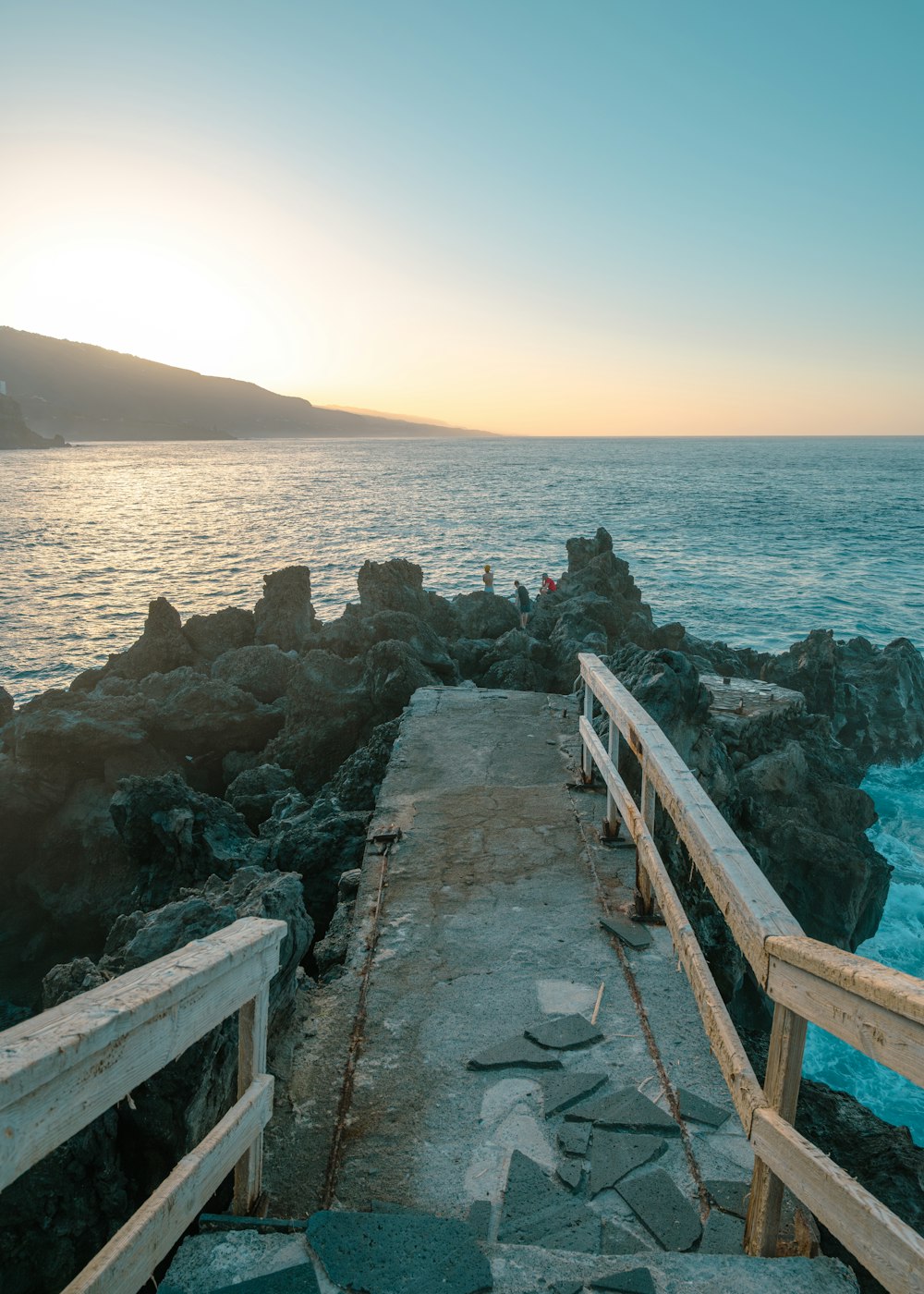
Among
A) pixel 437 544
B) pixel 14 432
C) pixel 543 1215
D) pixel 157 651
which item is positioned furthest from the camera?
pixel 14 432

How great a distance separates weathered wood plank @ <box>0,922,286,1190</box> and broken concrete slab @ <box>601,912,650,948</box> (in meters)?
2.57

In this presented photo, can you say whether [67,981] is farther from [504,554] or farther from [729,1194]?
[504,554]

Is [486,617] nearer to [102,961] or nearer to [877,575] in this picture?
[102,961]

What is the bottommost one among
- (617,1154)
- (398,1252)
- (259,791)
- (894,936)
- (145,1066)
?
(894,936)

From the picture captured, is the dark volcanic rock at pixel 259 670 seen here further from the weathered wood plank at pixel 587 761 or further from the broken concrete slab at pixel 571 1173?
the broken concrete slab at pixel 571 1173

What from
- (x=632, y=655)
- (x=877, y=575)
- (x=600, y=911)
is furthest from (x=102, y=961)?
(x=877, y=575)

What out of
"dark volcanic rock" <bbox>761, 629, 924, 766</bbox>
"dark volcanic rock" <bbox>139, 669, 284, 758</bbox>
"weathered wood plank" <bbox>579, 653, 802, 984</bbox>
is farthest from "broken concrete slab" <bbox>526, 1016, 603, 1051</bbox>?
"dark volcanic rock" <bbox>761, 629, 924, 766</bbox>

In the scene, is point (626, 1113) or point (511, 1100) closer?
point (626, 1113)

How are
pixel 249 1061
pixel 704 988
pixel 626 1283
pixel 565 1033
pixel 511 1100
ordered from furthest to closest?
pixel 565 1033
pixel 511 1100
pixel 704 988
pixel 249 1061
pixel 626 1283

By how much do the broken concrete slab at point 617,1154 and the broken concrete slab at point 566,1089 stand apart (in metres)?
0.18

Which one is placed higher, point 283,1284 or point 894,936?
point 283,1284

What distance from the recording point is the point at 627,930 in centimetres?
436

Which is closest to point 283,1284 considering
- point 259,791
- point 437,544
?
point 259,791

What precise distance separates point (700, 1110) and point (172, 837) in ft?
17.1
